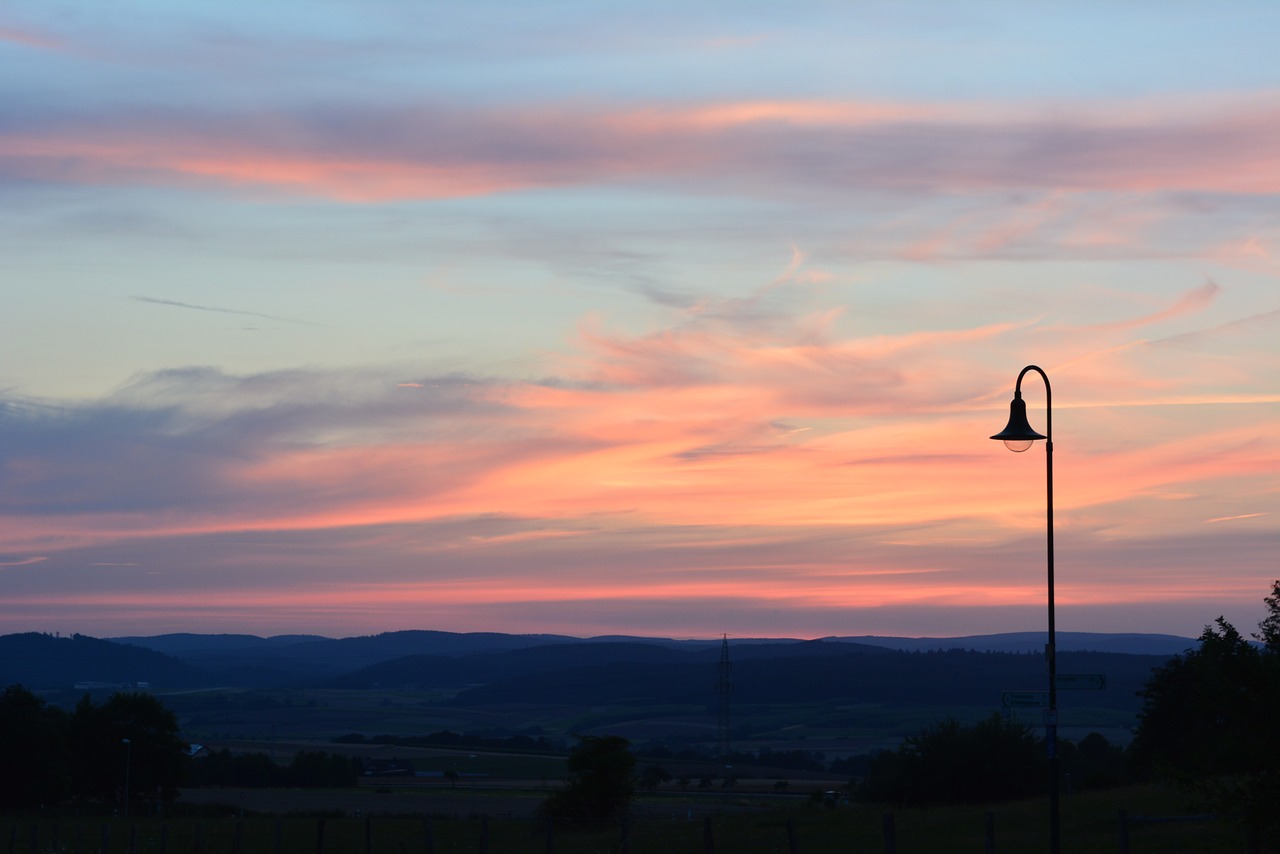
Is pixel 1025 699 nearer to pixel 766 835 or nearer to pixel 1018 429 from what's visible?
pixel 1018 429

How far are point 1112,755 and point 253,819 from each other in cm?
6352

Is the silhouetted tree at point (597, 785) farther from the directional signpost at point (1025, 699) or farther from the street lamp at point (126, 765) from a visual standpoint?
the directional signpost at point (1025, 699)

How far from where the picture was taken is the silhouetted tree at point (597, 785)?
67.6m

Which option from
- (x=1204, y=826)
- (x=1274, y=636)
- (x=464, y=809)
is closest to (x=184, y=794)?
(x=464, y=809)

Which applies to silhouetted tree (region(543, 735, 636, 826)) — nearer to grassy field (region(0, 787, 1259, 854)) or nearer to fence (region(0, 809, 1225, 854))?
fence (region(0, 809, 1225, 854))

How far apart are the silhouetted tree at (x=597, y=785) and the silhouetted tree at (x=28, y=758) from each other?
47608 millimetres

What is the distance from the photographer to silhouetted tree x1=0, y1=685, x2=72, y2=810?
9812 cm

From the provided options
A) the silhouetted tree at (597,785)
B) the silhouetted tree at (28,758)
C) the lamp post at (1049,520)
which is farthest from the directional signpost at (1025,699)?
the silhouetted tree at (28,758)

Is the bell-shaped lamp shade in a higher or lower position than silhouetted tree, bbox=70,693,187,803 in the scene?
higher

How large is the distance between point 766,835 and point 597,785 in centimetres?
1606

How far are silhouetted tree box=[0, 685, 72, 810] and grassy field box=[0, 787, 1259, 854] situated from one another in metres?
23.3

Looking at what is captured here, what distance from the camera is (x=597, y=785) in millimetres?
68562

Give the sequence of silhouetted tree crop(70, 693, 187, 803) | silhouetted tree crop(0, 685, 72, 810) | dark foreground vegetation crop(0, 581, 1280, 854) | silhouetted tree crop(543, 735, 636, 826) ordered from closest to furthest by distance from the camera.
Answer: dark foreground vegetation crop(0, 581, 1280, 854)
silhouetted tree crop(543, 735, 636, 826)
silhouetted tree crop(0, 685, 72, 810)
silhouetted tree crop(70, 693, 187, 803)

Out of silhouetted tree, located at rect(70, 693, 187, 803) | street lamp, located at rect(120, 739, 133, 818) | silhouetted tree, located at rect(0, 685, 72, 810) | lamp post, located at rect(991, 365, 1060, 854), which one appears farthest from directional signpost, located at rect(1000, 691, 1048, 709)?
silhouetted tree, located at rect(70, 693, 187, 803)
